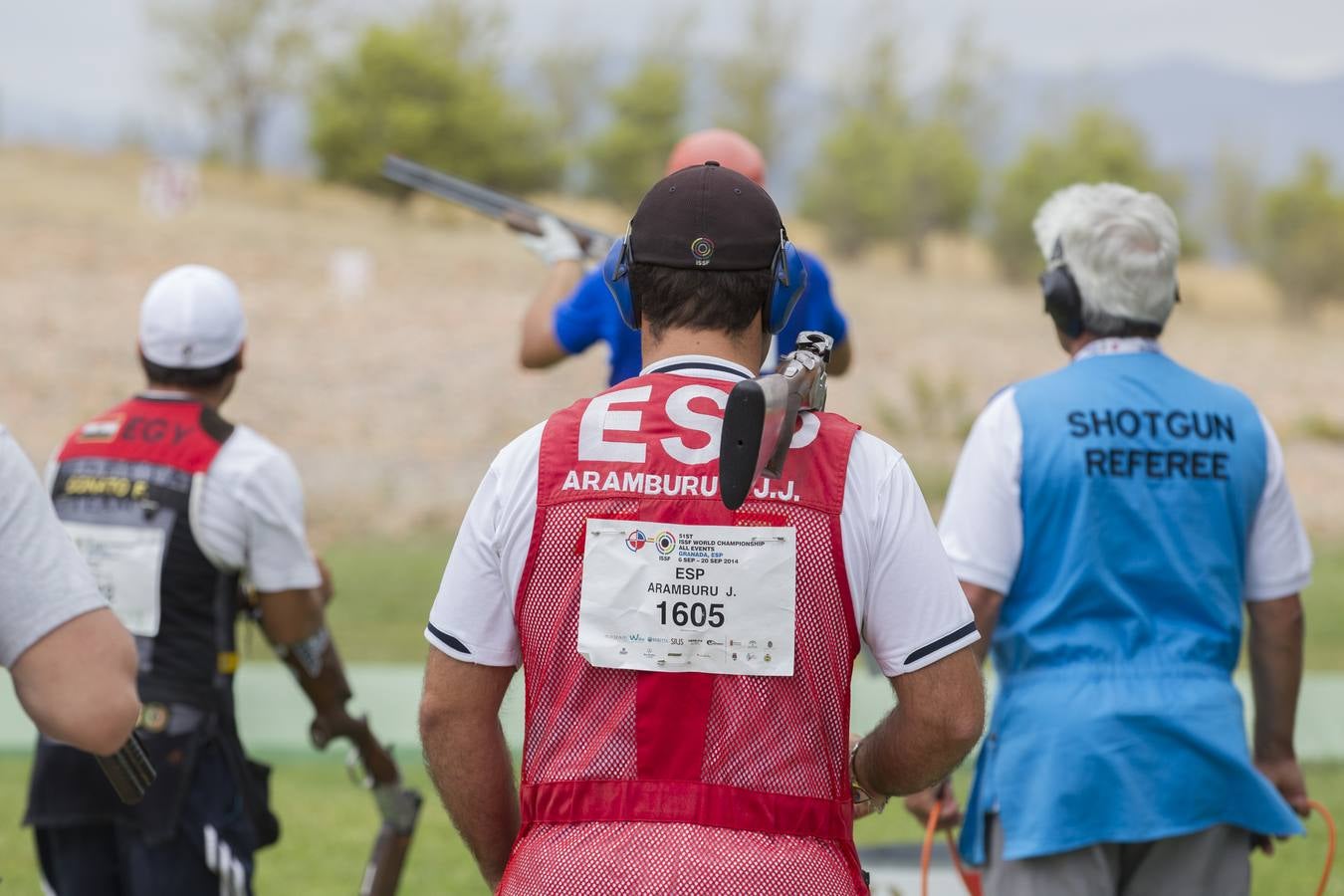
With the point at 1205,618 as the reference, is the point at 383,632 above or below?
below

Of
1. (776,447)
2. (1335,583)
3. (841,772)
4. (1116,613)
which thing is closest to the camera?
(776,447)

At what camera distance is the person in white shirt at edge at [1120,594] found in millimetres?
3096

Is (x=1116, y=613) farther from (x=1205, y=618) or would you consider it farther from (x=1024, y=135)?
(x=1024, y=135)

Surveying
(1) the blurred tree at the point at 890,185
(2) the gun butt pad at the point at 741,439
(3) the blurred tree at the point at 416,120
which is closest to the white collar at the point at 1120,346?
(2) the gun butt pad at the point at 741,439

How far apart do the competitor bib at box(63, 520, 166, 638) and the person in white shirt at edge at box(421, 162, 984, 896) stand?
159 cm

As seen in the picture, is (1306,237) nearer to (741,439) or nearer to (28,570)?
(741,439)

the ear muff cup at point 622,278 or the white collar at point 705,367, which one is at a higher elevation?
the ear muff cup at point 622,278

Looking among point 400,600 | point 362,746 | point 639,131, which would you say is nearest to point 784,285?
point 362,746

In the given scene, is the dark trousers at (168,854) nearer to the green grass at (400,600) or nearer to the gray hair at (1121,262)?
the gray hair at (1121,262)

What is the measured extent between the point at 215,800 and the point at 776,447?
223cm

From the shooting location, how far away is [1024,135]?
51.7 m

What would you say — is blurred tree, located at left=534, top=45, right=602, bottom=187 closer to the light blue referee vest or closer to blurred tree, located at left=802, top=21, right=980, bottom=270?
blurred tree, located at left=802, top=21, right=980, bottom=270

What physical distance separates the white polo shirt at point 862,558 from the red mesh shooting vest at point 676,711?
3 centimetres

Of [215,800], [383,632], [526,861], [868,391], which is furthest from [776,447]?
[868,391]
